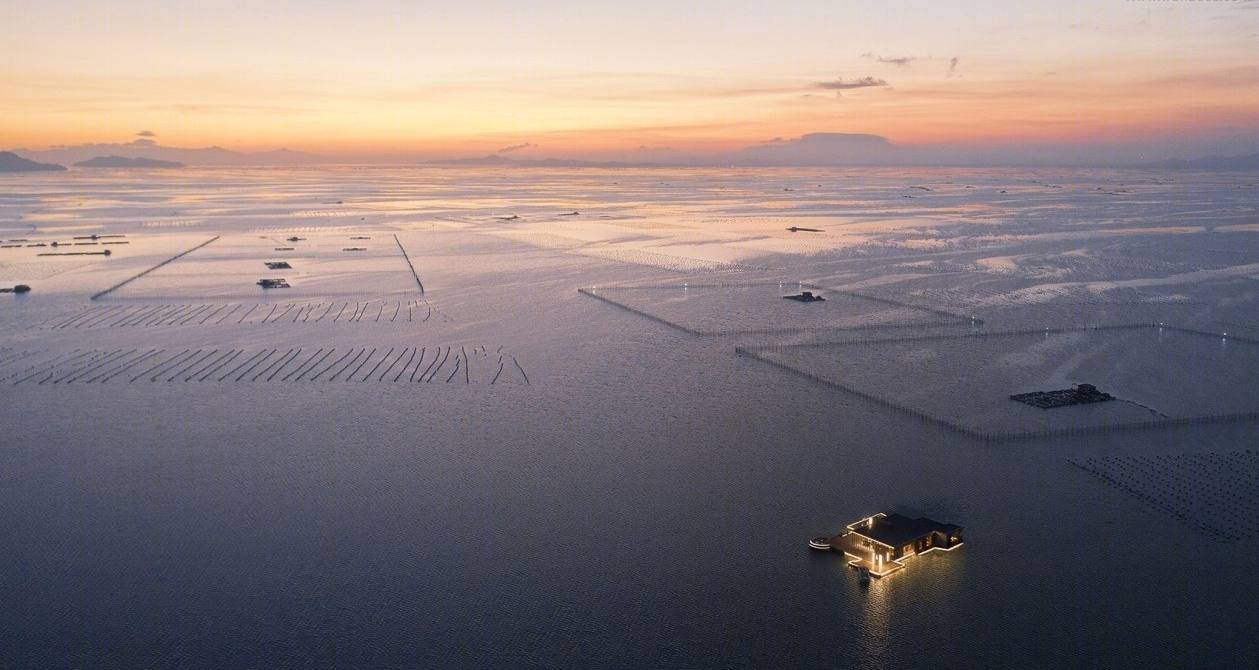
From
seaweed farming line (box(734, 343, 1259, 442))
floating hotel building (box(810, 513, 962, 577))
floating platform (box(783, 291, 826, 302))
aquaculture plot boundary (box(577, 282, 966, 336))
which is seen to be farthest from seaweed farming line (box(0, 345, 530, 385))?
floating platform (box(783, 291, 826, 302))

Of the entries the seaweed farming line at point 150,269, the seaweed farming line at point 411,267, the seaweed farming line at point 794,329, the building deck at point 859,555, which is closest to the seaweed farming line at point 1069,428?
the building deck at point 859,555

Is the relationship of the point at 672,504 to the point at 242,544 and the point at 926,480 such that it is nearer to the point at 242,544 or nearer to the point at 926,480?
the point at 926,480

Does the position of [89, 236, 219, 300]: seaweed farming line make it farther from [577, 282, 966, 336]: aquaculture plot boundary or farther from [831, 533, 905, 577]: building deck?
[831, 533, 905, 577]: building deck

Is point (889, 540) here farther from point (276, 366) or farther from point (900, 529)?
point (276, 366)

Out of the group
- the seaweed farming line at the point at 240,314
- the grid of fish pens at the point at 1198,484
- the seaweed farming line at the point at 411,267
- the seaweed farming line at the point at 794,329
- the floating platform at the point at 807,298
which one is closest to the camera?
the grid of fish pens at the point at 1198,484

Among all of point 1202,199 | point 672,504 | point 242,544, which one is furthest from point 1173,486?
point 1202,199

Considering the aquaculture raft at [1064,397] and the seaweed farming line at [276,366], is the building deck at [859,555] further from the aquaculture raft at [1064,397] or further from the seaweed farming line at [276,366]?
the seaweed farming line at [276,366]
